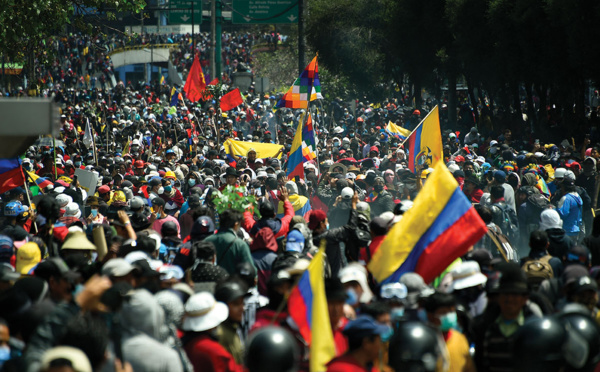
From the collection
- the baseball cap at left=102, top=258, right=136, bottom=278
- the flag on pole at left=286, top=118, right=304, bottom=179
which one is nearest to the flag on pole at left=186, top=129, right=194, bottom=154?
the flag on pole at left=286, top=118, right=304, bottom=179

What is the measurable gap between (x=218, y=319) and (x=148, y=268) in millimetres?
1122

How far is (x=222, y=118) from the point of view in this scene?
31766 millimetres

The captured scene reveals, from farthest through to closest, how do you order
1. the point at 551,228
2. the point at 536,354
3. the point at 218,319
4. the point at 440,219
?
the point at 551,228 → the point at 440,219 → the point at 218,319 → the point at 536,354

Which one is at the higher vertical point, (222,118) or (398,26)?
(398,26)

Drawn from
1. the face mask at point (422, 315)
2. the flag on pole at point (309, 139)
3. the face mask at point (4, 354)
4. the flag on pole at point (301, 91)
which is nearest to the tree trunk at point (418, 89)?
the flag on pole at point (301, 91)

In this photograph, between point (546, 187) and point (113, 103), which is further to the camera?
point (113, 103)

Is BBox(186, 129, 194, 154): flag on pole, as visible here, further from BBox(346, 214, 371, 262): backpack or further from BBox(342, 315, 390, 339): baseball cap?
BBox(342, 315, 390, 339): baseball cap

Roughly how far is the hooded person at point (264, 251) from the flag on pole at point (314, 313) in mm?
2603

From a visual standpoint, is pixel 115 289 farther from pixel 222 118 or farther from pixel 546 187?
pixel 222 118

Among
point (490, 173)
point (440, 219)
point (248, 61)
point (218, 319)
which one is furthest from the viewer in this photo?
point (248, 61)

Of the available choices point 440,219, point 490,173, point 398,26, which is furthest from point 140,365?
point 398,26

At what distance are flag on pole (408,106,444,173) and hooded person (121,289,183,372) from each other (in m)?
7.74

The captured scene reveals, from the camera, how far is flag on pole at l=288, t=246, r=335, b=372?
15.2 ft

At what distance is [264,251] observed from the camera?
26.1 ft
